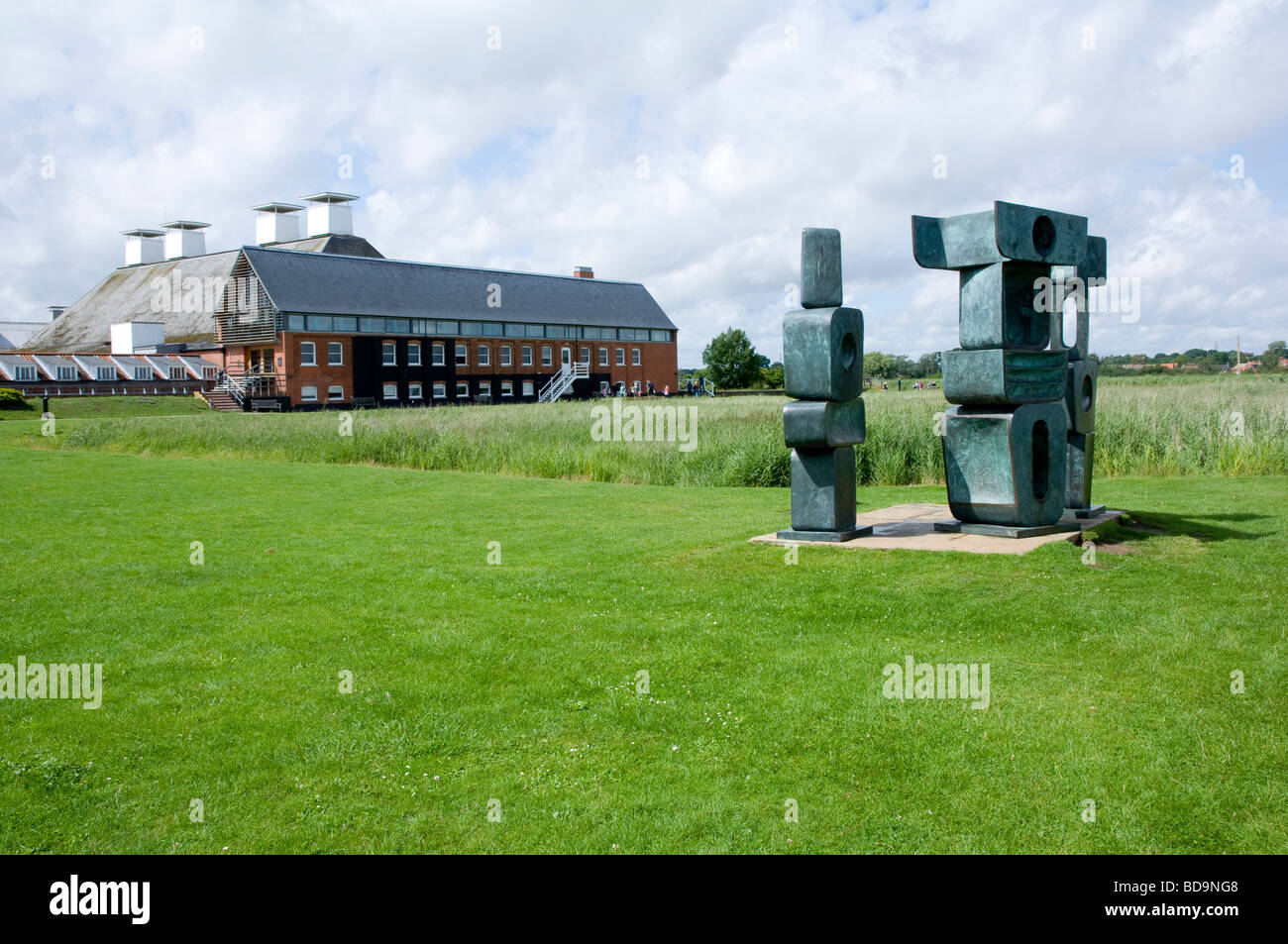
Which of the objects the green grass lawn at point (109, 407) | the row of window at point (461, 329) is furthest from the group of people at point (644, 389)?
the green grass lawn at point (109, 407)

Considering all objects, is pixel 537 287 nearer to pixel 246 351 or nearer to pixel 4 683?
pixel 246 351

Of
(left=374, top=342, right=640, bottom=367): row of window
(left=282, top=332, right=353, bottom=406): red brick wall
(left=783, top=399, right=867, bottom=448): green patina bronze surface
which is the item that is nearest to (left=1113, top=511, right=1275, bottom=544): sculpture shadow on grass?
(left=783, top=399, right=867, bottom=448): green patina bronze surface

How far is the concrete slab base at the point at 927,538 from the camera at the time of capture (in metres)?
10.2

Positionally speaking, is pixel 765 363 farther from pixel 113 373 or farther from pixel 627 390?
pixel 113 373

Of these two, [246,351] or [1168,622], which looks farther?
[246,351]

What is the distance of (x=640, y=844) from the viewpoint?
462 cm

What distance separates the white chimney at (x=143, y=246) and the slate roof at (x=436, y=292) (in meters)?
31.9

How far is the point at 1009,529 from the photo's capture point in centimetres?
1075

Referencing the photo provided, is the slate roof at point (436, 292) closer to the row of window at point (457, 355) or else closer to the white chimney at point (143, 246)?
the row of window at point (457, 355)

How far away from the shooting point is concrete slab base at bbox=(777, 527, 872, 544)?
1082 centimetres

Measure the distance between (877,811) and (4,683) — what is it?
18.7 feet

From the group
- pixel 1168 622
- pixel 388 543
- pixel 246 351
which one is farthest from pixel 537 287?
pixel 1168 622

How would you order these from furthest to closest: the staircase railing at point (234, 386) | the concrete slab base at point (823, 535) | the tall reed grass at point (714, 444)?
the staircase railing at point (234, 386)
the tall reed grass at point (714, 444)
the concrete slab base at point (823, 535)

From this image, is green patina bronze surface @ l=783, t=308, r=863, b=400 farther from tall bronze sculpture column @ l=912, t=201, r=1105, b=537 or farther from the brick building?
the brick building
